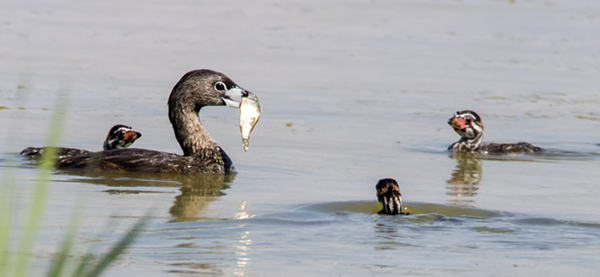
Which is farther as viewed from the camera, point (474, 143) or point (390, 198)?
point (474, 143)

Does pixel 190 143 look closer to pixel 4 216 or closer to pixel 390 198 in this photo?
pixel 390 198

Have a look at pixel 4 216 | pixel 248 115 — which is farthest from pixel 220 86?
pixel 4 216

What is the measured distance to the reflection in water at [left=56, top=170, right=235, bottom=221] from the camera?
8344 millimetres

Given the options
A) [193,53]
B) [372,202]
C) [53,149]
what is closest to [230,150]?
[372,202]

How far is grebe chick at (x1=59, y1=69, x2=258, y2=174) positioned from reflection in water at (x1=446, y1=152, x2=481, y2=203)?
232cm

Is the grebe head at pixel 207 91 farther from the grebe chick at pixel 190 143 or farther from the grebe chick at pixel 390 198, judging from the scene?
the grebe chick at pixel 390 198

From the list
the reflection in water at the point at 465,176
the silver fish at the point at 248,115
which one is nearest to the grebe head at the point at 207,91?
the silver fish at the point at 248,115

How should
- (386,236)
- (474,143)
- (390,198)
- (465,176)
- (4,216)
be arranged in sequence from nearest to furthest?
(4,216) < (386,236) < (390,198) < (465,176) < (474,143)

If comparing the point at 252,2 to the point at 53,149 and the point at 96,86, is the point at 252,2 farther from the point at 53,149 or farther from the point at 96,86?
the point at 53,149

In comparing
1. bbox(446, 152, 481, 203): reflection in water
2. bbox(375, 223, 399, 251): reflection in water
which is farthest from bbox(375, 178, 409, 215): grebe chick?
bbox(446, 152, 481, 203): reflection in water

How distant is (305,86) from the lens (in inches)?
639

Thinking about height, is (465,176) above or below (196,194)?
above

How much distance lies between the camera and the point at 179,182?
31.1 ft

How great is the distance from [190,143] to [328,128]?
3.15 m
